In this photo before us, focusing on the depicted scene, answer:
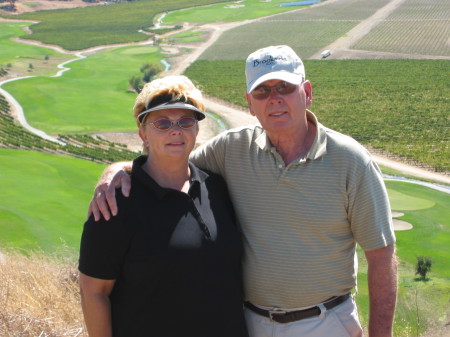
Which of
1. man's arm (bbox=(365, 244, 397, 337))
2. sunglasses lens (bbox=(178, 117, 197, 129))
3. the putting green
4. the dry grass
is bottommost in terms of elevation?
the putting green

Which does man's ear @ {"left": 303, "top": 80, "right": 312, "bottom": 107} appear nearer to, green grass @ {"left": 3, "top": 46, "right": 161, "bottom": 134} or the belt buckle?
the belt buckle

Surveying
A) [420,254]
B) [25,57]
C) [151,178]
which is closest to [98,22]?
[25,57]

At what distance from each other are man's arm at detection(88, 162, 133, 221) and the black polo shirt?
4cm

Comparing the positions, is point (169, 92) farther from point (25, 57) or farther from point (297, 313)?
point (25, 57)

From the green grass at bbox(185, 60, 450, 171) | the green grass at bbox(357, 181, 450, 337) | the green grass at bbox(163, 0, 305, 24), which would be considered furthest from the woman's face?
the green grass at bbox(163, 0, 305, 24)

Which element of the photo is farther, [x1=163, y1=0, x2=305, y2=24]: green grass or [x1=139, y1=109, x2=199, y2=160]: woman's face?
[x1=163, y1=0, x2=305, y2=24]: green grass

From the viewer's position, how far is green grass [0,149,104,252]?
1307cm

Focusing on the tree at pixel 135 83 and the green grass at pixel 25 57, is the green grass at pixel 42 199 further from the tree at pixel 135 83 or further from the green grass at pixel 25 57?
the green grass at pixel 25 57

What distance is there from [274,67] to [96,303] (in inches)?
64.8

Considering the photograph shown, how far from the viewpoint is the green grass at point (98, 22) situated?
8831 cm

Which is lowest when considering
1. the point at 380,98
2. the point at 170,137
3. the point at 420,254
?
the point at 380,98

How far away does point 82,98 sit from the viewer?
5034 cm

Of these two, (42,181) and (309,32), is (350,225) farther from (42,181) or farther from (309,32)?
(309,32)

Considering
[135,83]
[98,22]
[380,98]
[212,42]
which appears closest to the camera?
[380,98]
